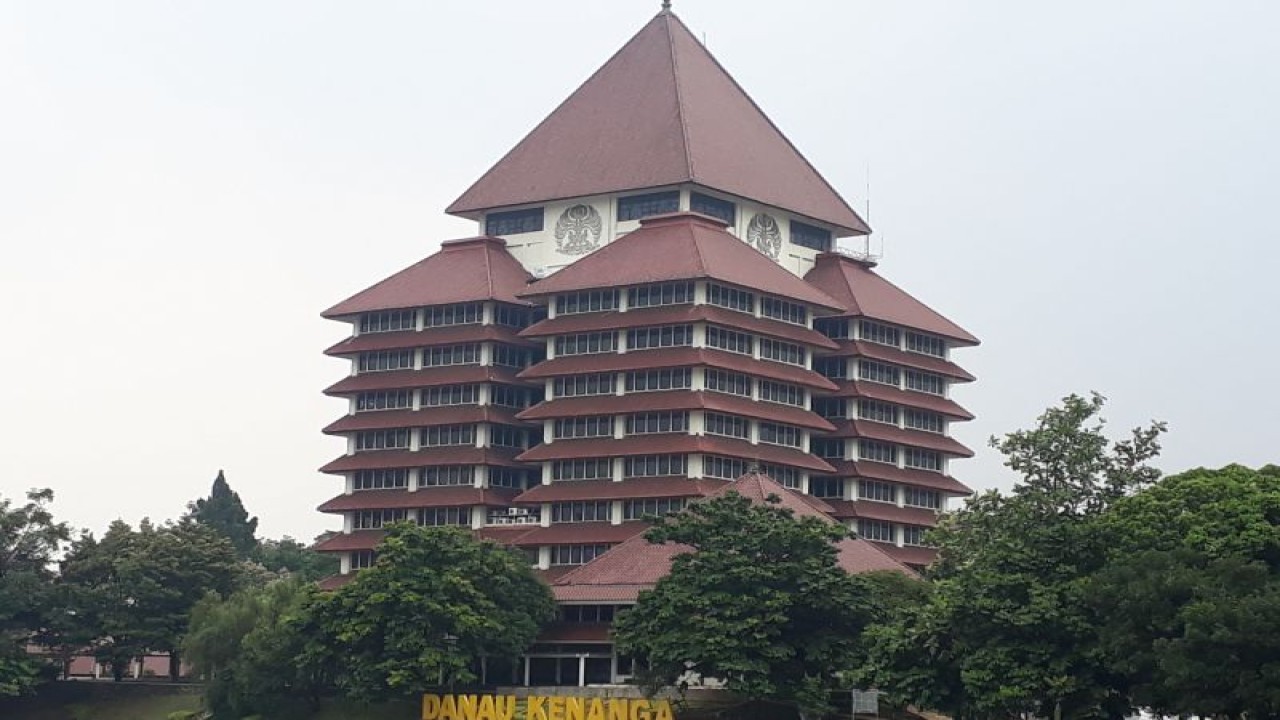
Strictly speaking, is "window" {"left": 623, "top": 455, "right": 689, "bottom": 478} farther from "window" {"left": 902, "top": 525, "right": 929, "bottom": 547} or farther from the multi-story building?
"window" {"left": 902, "top": 525, "right": 929, "bottom": 547}

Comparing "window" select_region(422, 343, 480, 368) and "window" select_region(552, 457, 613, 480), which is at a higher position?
"window" select_region(422, 343, 480, 368)

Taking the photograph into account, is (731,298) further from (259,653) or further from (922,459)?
(259,653)

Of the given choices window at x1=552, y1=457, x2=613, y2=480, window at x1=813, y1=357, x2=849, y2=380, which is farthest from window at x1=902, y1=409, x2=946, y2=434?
window at x1=552, y1=457, x2=613, y2=480

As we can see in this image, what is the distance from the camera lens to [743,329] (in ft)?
443

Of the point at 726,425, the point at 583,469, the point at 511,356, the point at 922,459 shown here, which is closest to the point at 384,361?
the point at 511,356

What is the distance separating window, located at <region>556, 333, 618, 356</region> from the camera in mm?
136750

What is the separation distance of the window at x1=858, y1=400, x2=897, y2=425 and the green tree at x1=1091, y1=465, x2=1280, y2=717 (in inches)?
2004

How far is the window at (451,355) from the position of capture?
143 m

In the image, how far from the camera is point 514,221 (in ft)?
503

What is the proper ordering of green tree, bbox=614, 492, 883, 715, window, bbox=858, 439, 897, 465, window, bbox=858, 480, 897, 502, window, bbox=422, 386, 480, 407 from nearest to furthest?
green tree, bbox=614, 492, 883, 715 < window, bbox=858, 480, 897, 502 < window, bbox=422, 386, 480, 407 < window, bbox=858, 439, 897, 465

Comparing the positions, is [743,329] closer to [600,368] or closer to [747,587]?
[600,368]

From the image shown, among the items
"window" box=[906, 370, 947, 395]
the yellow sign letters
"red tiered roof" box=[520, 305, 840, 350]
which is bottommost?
the yellow sign letters

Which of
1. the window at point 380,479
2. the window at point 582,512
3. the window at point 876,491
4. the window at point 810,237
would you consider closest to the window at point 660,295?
the window at point 582,512

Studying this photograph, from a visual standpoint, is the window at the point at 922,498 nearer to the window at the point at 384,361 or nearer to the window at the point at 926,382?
the window at the point at 926,382
